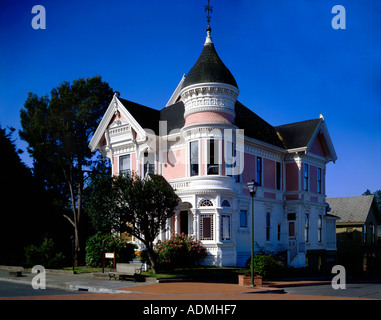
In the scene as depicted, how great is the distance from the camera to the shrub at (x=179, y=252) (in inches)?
952

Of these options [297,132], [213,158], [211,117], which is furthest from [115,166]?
[297,132]

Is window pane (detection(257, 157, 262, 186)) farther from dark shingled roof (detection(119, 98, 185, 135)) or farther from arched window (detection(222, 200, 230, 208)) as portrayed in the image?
dark shingled roof (detection(119, 98, 185, 135))

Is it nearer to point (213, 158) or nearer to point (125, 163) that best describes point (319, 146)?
point (213, 158)

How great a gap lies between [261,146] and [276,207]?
470 centimetres

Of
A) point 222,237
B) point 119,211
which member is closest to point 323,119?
point 222,237

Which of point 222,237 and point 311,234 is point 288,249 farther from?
point 222,237

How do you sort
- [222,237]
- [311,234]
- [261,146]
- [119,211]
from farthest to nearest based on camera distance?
[311,234] < [261,146] < [222,237] < [119,211]

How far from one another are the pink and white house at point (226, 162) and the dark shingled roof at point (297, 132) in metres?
0.08

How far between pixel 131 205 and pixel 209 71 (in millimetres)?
9568

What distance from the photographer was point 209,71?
26266 mm

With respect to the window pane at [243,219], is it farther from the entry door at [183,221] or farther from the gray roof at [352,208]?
the gray roof at [352,208]

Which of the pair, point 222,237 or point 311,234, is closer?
point 222,237

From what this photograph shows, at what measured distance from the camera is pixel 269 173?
3128cm
